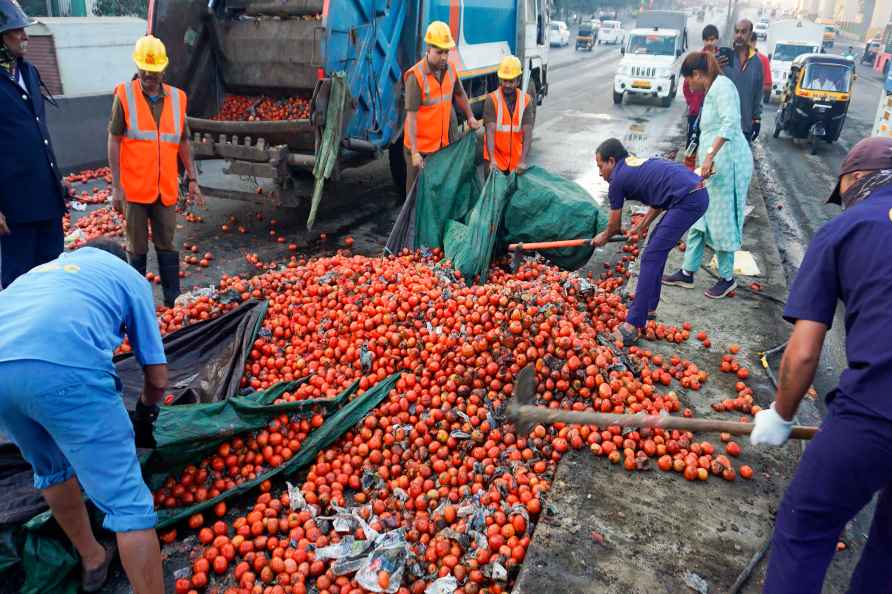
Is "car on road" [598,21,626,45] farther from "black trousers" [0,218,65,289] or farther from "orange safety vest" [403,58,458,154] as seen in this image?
"black trousers" [0,218,65,289]

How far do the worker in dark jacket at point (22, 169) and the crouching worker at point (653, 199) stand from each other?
4.23 meters

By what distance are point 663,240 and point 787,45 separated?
917 inches

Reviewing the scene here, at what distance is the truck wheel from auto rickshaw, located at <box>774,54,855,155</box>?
1023 cm

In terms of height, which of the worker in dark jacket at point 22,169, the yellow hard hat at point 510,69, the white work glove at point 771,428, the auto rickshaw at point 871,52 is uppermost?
the auto rickshaw at point 871,52

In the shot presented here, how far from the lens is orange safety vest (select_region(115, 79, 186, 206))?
506cm

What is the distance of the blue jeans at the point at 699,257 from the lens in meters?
5.87

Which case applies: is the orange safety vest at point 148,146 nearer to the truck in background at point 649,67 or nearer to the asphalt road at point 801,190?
the asphalt road at point 801,190

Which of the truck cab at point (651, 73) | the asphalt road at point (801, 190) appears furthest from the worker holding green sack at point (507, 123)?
the truck cab at point (651, 73)

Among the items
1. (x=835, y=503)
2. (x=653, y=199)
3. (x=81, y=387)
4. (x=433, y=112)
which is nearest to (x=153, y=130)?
(x=433, y=112)

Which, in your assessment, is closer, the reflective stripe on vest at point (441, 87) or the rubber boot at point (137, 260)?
the rubber boot at point (137, 260)

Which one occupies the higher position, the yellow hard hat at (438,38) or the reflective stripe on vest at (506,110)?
the yellow hard hat at (438,38)

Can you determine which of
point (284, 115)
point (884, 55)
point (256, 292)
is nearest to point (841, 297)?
point (256, 292)

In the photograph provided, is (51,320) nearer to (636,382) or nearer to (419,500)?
(419,500)

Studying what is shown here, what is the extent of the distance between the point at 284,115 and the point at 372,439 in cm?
516
